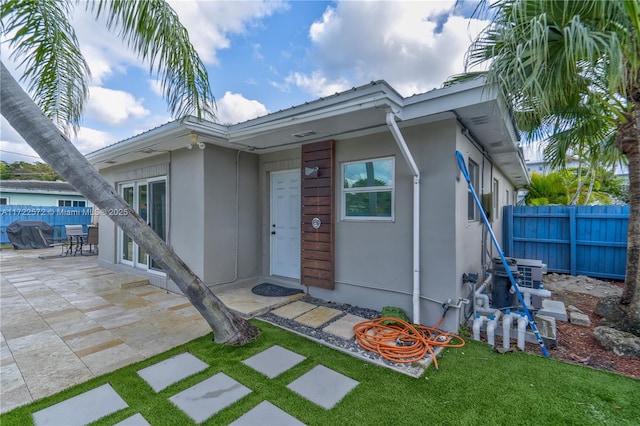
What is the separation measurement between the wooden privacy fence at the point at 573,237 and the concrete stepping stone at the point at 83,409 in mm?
9616

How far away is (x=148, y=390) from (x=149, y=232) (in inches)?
59.8

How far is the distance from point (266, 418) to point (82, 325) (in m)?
3.38

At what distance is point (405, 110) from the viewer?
3650 mm

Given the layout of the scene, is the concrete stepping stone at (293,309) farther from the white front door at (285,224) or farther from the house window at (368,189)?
the house window at (368,189)

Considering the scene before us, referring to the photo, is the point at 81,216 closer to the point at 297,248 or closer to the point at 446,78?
the point at 297,248

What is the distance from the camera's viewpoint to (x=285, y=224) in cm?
586

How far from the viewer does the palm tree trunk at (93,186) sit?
2.49 m

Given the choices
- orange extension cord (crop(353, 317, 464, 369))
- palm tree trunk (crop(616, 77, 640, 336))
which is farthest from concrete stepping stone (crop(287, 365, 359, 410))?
palm tree trunk (crop(616, 77, 640, 336))

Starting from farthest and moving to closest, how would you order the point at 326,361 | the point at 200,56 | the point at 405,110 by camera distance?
1. the point at 200,56
2. the point at 405,110
3. the point at 326,361

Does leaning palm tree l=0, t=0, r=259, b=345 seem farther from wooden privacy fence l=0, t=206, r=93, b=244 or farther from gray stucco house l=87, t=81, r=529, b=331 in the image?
wooden privacy fence l=0, t=206, r=93, b=244

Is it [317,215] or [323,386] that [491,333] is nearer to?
[323,386]

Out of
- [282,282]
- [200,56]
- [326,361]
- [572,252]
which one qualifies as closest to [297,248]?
[282,282]

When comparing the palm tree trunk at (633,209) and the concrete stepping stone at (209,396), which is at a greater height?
the palm tree trunk at (633,209)

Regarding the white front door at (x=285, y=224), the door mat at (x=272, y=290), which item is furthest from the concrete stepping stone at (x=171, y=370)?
the white front door at (x=285, y=224)
